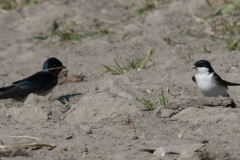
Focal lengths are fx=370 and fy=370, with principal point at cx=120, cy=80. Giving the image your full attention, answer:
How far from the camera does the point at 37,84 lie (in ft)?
17.0

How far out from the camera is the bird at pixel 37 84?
486 centimetres

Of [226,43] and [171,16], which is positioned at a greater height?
[171,16]

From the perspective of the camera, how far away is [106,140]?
3.11m

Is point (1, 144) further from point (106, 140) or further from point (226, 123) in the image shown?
point (226, 123)

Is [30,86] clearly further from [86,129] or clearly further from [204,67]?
[204,67]

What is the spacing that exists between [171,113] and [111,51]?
277cm

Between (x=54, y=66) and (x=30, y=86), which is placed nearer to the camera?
(x=30, y=86)

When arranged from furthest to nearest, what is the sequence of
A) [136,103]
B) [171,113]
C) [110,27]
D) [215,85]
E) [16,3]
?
[16,3] < [110,27] < [215,85] < [136,103] < [171,113]

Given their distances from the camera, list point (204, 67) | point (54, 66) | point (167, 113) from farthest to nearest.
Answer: point (54, 66), point (204, 67), point (167, 113)

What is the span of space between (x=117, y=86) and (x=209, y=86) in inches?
40.7

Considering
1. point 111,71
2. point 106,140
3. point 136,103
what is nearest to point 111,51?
point 111,71

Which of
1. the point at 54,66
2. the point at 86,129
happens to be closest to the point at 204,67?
the point at 86,129

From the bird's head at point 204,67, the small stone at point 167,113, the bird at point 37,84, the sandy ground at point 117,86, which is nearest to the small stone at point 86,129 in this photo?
the sandy ground at point 117,86

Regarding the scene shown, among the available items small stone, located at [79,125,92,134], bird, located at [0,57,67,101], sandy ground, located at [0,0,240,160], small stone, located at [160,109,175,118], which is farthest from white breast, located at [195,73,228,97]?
bird, located at [0,57,67,101]
